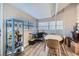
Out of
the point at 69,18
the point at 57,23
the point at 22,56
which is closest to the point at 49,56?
the point at 22,56

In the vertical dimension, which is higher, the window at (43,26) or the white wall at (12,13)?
the white wall at (12,13)

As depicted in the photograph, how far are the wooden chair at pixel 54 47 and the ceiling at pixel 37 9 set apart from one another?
0.46m

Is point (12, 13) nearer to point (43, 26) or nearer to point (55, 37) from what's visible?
point (43, 26)

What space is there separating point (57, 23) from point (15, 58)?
971mm

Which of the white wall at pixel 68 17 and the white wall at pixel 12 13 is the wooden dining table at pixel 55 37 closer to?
the white wall at pixel 68 17

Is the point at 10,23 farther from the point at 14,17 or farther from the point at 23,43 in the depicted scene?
the point at 23,43

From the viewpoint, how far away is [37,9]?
1.96 meters

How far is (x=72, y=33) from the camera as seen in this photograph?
6.21ft

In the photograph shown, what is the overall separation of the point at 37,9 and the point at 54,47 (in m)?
0.74

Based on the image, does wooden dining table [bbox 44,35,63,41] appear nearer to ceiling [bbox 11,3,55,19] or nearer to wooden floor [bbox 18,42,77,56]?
wooden floor [bbox 18,42,77,56]

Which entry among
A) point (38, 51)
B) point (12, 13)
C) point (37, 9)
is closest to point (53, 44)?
point (38, 51)

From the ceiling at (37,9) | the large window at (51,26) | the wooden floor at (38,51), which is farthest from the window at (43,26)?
the wooden floor at (38,51)

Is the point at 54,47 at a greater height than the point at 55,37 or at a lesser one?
lesser

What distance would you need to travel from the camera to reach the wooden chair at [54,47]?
192cm
